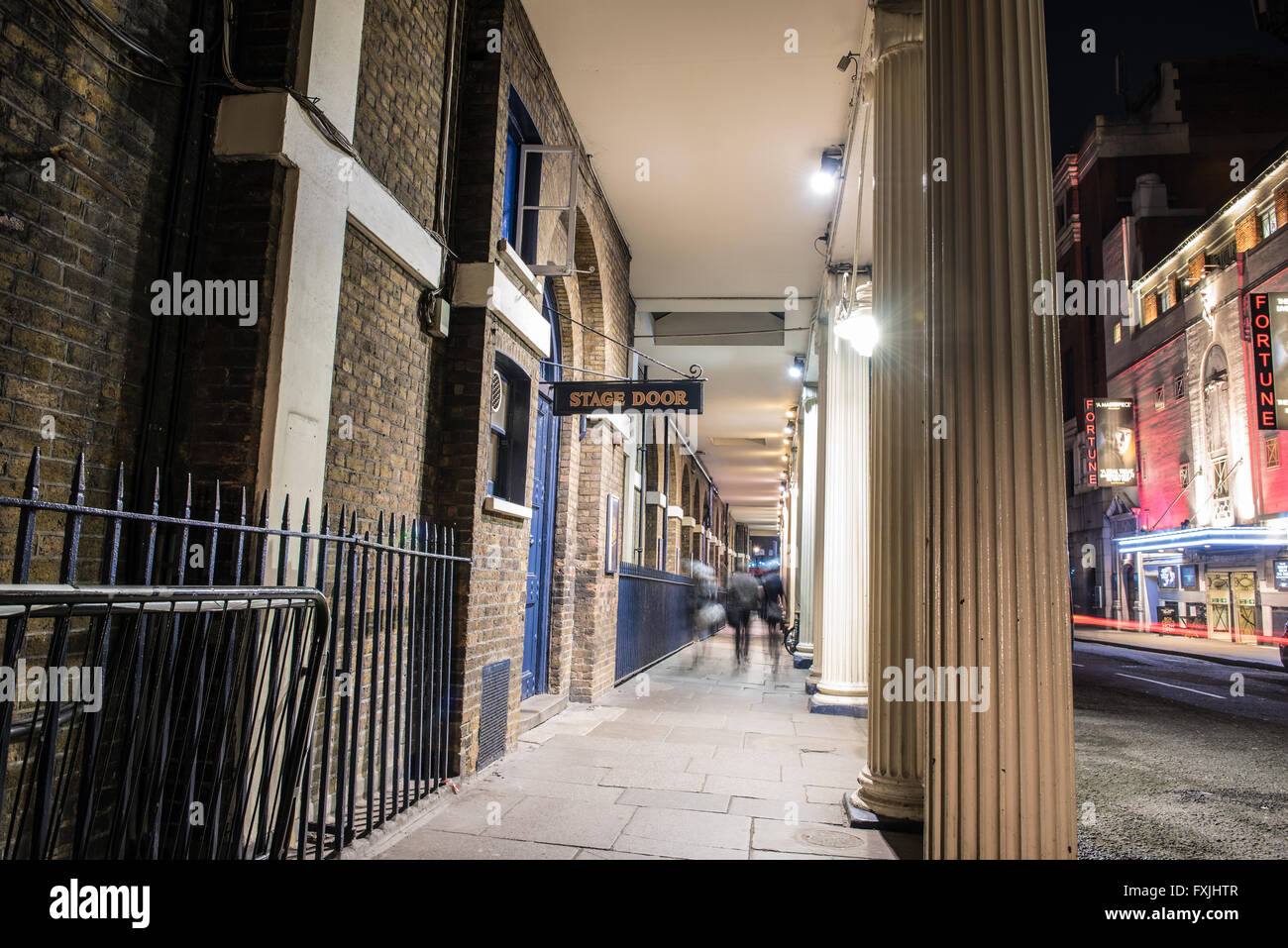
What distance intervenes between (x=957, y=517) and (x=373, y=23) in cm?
427

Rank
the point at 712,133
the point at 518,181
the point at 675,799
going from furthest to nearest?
the point at 712,133
the point at 518,181
the point at 675,799

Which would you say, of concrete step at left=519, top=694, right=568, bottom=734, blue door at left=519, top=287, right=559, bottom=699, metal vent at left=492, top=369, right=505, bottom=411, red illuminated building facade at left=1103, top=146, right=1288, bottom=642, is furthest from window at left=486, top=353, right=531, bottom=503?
red illuminated building facade at left=1103, top=146, right=1288, bottom=642

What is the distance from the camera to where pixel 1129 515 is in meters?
27.8

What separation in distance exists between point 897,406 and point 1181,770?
13.2 ft

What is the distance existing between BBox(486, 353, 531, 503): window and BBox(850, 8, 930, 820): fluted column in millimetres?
3098

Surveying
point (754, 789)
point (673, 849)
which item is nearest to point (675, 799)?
point (754, 789)

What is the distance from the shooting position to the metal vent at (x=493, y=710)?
5.45 metres

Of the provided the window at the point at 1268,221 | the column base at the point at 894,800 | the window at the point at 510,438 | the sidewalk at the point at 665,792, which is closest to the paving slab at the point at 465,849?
the sidewalk at the point at 665,792

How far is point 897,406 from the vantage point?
486cm

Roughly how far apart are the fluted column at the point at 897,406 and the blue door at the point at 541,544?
146 inches

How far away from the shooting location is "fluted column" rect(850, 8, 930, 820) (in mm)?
4328

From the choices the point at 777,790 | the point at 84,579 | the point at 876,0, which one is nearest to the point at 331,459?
the point at 84,579

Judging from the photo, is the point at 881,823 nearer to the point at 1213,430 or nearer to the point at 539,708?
the point at 539,708
